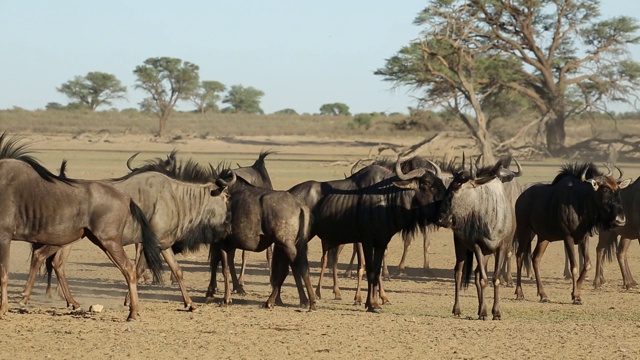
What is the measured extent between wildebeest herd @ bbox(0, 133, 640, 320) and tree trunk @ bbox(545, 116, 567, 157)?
35848 millimetres

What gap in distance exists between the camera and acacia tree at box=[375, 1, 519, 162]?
41531mm

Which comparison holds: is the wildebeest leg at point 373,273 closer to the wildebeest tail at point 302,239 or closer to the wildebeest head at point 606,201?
the wildebeest tail at point 302,239

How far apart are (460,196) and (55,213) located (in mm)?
4166

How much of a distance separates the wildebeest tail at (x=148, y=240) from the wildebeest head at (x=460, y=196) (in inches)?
117

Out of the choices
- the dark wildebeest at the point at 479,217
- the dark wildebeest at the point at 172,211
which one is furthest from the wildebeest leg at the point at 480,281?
the dark wildebeest at the point at 172,211

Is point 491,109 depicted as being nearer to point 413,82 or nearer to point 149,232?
point 413,82

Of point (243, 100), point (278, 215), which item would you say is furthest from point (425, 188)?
point (243, 100)

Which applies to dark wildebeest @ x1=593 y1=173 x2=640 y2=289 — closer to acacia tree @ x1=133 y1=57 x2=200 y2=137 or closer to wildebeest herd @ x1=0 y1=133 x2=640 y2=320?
wildebeest herd @ x1=0 y1=133 x2=640 y2=320

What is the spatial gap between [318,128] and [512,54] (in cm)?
3267

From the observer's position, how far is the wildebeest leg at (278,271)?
472 inches

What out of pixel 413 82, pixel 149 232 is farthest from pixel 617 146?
pixel 149 232

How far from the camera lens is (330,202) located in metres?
12.7

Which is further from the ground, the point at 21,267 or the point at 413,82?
the point at 413,82

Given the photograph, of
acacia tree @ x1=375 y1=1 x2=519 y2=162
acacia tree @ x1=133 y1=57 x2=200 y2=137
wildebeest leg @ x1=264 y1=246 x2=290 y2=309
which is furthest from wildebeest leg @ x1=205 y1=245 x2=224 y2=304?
acacia tree @ x1=133 y1=57 x2=200 y2=137
